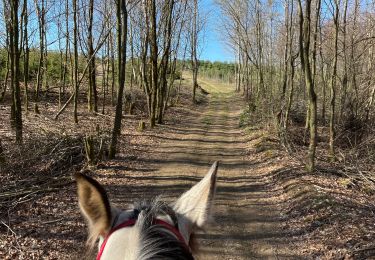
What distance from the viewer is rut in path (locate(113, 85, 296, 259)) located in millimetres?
6082

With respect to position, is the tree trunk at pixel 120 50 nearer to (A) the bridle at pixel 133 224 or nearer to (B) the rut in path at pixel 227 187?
(B) the rut in path at pixel 227 187

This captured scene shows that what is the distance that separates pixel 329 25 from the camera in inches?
654

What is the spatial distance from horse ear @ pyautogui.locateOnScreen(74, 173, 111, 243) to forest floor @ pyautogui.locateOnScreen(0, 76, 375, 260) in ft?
6.63

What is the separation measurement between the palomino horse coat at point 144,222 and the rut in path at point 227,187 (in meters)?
0.34

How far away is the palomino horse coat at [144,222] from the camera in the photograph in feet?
3.99

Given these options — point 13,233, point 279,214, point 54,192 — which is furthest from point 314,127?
point 13,233

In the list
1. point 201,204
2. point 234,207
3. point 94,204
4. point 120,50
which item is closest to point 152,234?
point 94,204

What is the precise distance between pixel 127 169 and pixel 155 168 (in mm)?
806

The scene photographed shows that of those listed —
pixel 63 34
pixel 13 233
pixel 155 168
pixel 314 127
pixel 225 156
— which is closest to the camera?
pixel 13 233

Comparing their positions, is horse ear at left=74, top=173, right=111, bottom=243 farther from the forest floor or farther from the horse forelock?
the forest floor

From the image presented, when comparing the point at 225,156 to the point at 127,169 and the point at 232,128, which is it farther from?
the point at 232,128

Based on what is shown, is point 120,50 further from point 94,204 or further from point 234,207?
point 94,204

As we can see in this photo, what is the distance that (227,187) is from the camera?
29.8ft

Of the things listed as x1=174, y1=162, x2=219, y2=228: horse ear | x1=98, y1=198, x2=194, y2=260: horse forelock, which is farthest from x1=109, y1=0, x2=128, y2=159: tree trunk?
x1=98, y1=198, x2=194, y2=260: horse forelock
